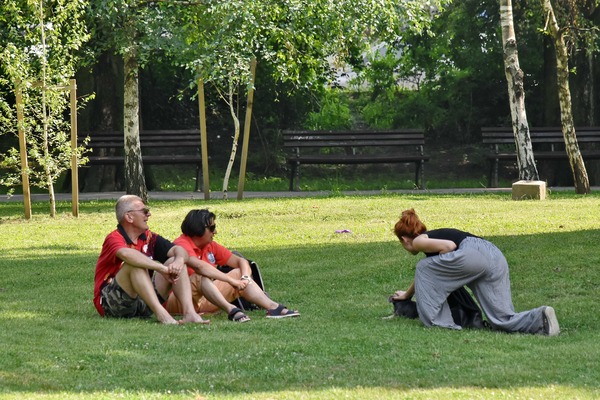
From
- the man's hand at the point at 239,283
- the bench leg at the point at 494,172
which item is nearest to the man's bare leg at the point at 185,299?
the man's hand at the point at 239,283

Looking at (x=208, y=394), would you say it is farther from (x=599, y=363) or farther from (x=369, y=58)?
(x=369, y=58)

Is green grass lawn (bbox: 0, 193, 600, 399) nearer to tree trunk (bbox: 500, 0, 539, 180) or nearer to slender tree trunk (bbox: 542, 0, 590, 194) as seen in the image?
tree trunk (bbox: 500, 0, 539, 180)

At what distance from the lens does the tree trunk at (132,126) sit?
20.5m

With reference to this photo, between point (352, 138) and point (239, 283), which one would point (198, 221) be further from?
point (352, 138)

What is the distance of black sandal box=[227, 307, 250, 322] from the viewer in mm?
9914

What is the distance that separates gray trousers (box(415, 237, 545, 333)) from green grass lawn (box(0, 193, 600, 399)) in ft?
0.77

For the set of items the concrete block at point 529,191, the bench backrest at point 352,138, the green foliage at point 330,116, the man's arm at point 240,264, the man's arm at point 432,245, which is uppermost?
the green foliage at point 330,116

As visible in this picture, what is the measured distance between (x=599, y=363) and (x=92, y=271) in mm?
7451

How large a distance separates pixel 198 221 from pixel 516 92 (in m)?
13.1

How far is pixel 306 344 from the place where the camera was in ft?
27.5

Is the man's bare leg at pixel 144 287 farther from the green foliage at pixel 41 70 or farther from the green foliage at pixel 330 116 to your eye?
the green foliage at pixel 330 116

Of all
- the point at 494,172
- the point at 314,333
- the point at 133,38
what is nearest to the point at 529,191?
the point at 494,172

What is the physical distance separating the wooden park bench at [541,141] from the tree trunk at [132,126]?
8253mm

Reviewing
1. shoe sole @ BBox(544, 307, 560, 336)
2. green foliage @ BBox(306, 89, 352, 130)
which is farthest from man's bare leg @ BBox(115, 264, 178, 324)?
green foliage @ BBox(306, 89, 352, 130)
